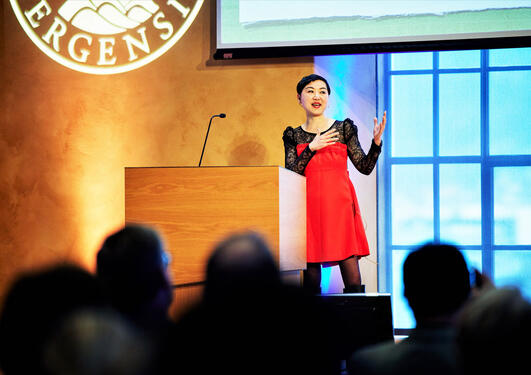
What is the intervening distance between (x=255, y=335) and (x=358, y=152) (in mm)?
2508

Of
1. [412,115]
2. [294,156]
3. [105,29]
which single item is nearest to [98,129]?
[105,29]

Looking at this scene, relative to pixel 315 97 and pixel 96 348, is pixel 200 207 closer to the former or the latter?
pixel 315 97

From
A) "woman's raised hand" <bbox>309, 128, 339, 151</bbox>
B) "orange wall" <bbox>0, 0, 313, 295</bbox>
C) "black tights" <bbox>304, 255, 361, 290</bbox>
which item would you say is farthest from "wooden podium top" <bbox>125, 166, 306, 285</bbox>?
"orange wall" <bbox>0, 0, 313, 295</bbox>

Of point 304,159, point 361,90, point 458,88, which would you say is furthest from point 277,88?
point 458,88

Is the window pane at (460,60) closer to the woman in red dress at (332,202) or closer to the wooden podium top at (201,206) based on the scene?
the woman in red dress at (332,202)

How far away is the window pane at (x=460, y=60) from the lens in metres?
4.53

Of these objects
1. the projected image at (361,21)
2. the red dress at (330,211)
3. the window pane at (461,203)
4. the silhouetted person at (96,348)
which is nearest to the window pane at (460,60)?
the window pane at (461,203)

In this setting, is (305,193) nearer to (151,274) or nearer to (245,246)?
(151,274)

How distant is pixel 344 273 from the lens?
3.28 m

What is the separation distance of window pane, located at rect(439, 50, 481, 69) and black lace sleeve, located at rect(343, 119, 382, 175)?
167 cm

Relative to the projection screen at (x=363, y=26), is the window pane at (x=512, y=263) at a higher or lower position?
lower

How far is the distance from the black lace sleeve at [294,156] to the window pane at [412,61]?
1614 mm

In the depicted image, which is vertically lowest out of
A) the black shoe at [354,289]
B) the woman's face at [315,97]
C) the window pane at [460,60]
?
the black shoe at [354,289]

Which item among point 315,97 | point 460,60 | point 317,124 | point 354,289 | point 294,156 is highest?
point 460,60
